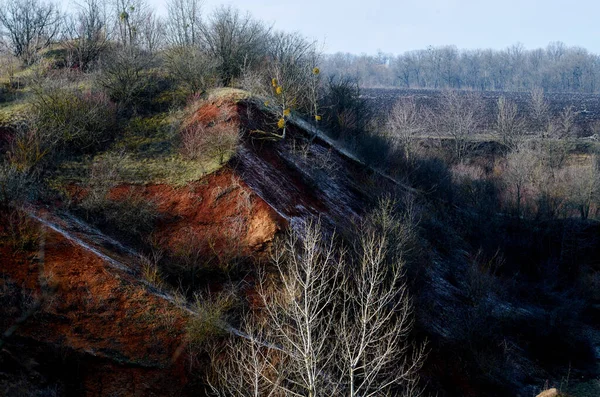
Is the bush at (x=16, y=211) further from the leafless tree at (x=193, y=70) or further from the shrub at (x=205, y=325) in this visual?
the leafless tree at (x=193, y=70)

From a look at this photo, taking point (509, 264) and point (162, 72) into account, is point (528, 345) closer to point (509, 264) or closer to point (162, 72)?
point (509, 264)

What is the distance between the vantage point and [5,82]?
21.3m

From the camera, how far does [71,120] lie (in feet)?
57.6

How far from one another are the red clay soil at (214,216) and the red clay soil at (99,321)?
2.60 metres

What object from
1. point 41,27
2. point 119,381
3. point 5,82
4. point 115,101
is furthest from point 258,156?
point 41,27

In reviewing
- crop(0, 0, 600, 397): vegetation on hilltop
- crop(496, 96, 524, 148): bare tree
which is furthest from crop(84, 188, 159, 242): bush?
crop(496, 96, 524, 148): bare tree

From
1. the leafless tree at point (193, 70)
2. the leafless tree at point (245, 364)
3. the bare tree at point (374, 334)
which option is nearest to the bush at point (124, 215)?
the leafless tree at point (245, 364)

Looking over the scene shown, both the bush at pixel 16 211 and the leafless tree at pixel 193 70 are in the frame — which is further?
the leafless tree at pixel 193 70

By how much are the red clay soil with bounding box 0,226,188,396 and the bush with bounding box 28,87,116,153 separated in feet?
18.2

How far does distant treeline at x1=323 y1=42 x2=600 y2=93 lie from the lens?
11144 cm

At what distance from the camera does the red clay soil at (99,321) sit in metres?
10.4

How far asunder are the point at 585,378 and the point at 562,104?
6498cm

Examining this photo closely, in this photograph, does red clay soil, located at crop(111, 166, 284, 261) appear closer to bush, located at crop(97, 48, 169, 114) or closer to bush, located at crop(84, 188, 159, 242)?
bush, located at crop(84, 188, 159, 242)

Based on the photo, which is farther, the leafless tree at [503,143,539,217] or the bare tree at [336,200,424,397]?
the leafless tree at [503,143,539,217]
